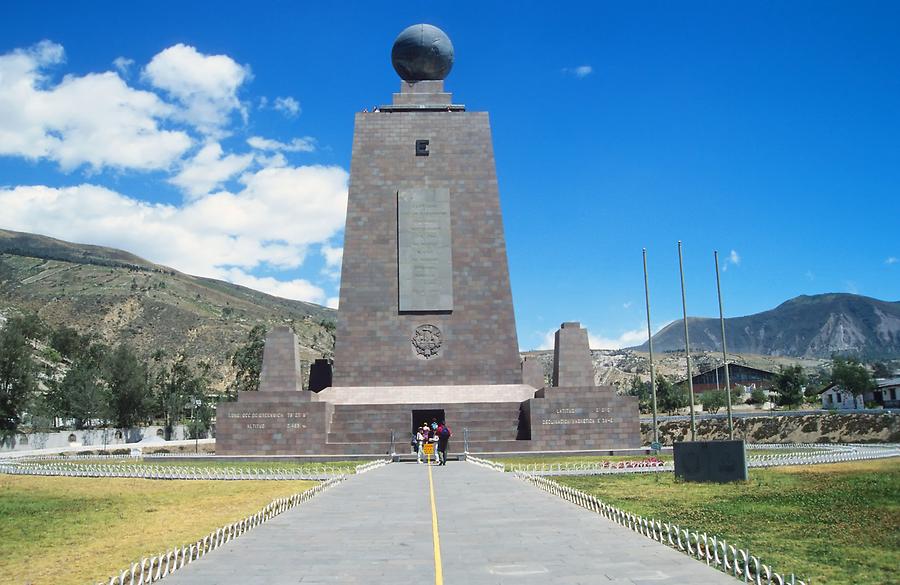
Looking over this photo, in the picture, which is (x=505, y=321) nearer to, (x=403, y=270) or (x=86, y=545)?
(x=403, y=270)

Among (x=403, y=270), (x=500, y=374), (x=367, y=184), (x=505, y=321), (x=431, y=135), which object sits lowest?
(x=500, y=374)

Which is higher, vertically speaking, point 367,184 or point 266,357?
point 367,184

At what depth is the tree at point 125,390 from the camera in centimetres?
5756

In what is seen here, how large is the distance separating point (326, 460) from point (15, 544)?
59.7 feet

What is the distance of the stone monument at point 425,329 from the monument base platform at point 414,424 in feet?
0.15

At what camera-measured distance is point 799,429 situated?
47.2m

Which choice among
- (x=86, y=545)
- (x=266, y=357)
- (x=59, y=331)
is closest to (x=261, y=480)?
(x=86, y=545)

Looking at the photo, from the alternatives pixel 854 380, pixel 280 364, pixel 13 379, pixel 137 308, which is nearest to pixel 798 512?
pixel 280 364

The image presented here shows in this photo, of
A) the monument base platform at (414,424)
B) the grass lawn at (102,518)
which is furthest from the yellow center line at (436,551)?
the monument base platform at (414,424)

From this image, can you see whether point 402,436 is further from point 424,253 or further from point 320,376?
point 424,253

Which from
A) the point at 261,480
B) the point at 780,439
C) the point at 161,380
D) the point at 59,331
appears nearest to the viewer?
the point at 261,480

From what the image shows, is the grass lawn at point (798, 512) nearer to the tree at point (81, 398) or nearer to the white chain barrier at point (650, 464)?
the white chain barrier at point (650, 464)

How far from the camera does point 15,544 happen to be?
1053 cm

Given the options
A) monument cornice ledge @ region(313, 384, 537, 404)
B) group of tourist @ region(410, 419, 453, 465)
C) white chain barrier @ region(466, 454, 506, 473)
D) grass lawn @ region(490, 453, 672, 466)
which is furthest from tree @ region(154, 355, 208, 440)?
grass lawn @ region(490, 453, 672, 466)
